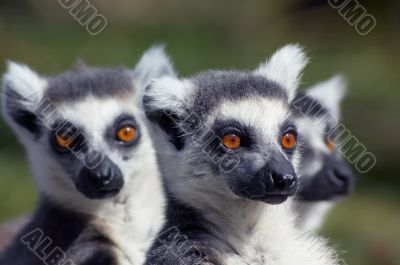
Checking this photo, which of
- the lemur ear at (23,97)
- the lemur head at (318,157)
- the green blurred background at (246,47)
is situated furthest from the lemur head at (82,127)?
the green blurred background at (246,47)

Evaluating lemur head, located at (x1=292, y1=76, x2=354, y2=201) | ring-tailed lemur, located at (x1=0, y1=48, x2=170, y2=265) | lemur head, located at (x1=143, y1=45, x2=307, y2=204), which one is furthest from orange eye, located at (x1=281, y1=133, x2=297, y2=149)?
lemur head, located at (x1=292, y1=76, x2=354, y2=201)

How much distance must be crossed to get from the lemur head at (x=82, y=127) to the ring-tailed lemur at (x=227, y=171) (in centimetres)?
76

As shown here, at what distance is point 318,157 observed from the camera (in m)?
5.33

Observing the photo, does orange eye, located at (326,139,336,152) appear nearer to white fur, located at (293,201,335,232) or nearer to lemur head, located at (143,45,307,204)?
white fur, located at (293,201,335,232)

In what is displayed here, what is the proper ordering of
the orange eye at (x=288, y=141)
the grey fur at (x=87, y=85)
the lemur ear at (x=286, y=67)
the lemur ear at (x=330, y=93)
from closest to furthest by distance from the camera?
the orange eye at (x=288, y=141), the lemur ear at (x=286, y=67), the grey fur at (x=87, y=85), the lemur ear at (x=330, y=93)

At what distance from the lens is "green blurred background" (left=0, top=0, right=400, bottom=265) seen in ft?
35.1

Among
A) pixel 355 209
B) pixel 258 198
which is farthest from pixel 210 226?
pixel 355 209

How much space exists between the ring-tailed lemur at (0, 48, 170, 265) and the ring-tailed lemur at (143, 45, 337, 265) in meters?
0.69

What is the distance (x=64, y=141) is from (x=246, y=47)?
8.56m

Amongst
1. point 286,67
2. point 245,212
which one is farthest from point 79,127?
point 245,212

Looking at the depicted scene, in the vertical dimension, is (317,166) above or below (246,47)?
below

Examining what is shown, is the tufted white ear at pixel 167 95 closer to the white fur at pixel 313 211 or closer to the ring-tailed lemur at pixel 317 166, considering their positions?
the ring-tailed lemur at pixel 317 166

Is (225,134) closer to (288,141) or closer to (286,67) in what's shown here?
(288,141)

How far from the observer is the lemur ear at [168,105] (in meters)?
3.99
